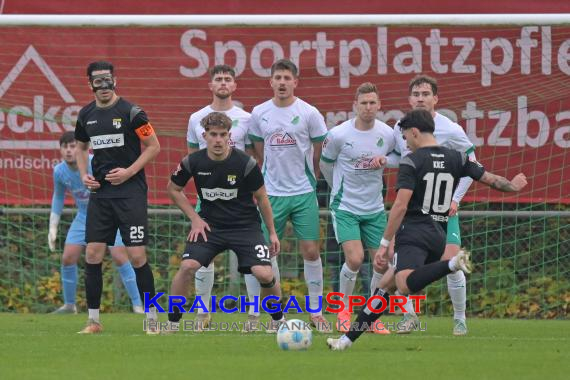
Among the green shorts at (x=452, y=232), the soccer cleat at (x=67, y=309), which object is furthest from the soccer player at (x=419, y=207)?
the soccer cleat at (x=67, y=309)

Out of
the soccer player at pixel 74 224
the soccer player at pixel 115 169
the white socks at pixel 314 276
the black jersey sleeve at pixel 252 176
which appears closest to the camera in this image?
the black jersey sleeve at pixel 252 176

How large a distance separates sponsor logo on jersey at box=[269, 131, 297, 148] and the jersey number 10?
6.88ft

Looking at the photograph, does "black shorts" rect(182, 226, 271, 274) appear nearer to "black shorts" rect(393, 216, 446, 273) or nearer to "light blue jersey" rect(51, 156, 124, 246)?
"black shorts" rect(393, 216, 446, 273)

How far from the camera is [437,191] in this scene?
8328mm

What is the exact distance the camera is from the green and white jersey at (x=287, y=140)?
10156mm

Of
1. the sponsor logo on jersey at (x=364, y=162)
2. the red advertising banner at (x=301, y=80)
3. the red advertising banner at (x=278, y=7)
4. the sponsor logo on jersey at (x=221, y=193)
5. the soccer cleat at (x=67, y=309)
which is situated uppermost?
the red advertising banner at (x=278, y=7)

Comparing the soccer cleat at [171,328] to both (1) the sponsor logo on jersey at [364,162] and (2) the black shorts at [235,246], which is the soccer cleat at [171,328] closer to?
(2) the black shorts at [235,246]

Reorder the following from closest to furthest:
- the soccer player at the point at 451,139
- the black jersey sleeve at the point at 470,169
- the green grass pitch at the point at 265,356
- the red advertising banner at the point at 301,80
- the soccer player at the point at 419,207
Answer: the green grass pitch at the point at 265,356, the soccer player at the point at 419,207, the black jersey sleeve at the point at 470,169, the soccer player at the point at 451,139, the red advertising banner at the point at 301,80

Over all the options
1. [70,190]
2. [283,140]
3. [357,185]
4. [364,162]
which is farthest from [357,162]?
[70,190]

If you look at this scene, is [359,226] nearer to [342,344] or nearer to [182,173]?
[182,173]

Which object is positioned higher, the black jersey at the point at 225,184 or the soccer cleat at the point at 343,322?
the black jersey at the point at 225,184

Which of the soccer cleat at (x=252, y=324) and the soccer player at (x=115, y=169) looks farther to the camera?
the soccer cleat at (x=252, y=324)

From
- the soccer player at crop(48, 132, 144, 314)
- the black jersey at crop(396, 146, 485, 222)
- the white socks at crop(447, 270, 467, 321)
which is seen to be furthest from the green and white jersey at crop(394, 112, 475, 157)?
the soccer player at crop(48, 132, 144, 314)

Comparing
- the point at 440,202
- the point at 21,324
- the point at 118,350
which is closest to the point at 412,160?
the point at 440,202
